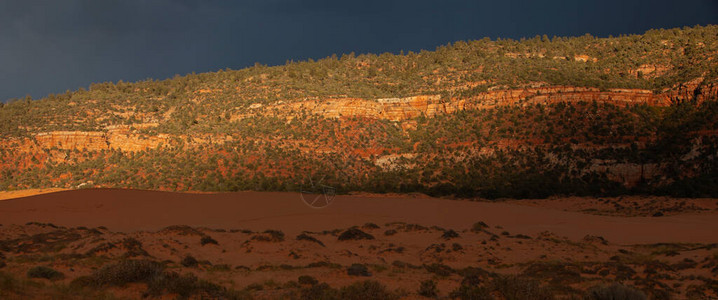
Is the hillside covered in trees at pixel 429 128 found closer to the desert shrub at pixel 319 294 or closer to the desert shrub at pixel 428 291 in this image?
the desert shrub at pixel 428 291

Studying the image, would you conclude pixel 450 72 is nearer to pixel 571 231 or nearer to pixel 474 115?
pixel 474 115

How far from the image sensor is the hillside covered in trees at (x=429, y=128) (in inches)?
1415

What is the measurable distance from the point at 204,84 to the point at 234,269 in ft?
178

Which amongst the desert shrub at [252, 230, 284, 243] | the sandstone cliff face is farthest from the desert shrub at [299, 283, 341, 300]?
the sandstone cliff face

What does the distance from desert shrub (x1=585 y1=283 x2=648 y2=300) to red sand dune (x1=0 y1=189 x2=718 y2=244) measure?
13.0m

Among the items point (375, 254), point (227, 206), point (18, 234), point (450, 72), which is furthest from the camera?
point (450, 72)

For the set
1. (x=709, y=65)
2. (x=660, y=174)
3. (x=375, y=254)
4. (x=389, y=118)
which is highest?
(x=709, y=65)

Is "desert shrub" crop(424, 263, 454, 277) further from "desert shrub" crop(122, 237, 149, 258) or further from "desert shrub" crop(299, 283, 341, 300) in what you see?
"desert shrub" crop(122, 237, 149, 258)

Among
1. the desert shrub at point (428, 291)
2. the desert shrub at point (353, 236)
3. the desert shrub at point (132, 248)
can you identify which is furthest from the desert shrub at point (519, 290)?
the desert shrub at point (132, 248)

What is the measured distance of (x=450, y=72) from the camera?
181 feet

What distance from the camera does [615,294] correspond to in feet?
25.8

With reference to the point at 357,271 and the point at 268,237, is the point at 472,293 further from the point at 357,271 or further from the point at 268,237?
the point at 268,237

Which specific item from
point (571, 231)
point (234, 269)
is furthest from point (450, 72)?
point (234, 269)

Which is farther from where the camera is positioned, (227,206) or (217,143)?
(217,143)
